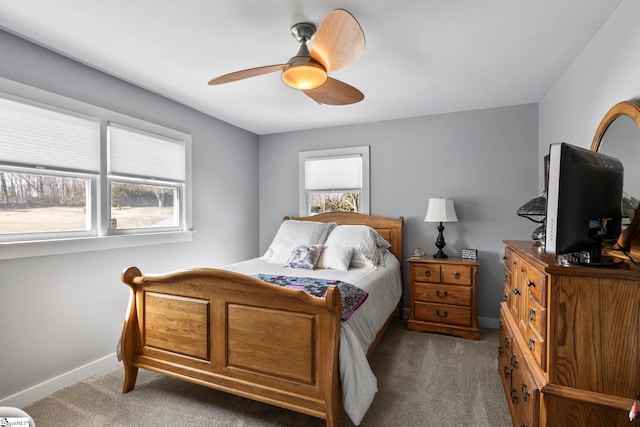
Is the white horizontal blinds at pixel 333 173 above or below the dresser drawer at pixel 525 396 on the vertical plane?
above

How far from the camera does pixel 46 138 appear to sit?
2.27 metres

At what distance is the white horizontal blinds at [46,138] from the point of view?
209cm

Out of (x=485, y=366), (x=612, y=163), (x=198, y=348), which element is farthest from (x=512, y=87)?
(x=198, y=348)

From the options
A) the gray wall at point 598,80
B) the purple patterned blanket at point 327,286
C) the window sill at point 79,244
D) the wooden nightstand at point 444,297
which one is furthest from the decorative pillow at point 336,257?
the gray wall at point 598,80

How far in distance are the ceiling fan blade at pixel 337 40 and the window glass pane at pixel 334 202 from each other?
231cm

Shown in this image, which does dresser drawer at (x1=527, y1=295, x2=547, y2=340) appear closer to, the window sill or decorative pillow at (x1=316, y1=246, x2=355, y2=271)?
decorative pillow at (x1=316, y1=246, x2=355, y2=271)

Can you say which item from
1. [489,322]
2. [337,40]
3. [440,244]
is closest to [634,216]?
[337,40]

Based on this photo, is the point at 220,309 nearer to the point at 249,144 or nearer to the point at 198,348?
the point at 198,348

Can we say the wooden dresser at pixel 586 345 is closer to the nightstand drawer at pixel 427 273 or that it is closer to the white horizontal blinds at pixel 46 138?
the nightstand drawer at pixel 427 273

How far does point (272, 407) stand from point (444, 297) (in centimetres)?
204

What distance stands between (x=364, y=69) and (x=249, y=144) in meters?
2.36

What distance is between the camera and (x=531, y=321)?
1.50 meters

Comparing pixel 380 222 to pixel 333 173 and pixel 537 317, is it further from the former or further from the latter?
pixel 537 317

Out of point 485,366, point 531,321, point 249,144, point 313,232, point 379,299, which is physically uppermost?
point 249,144
